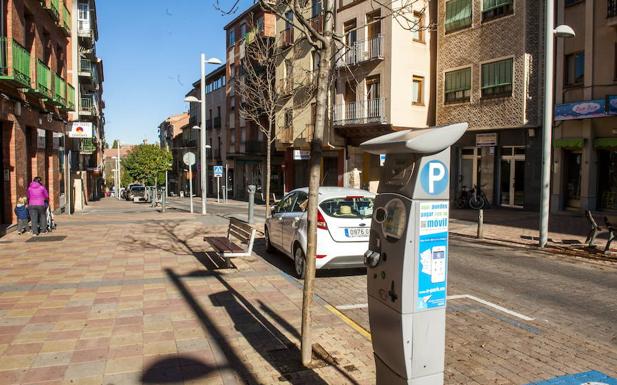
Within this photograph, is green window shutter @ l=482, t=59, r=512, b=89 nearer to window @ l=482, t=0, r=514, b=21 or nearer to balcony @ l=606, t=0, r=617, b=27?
window @ l=482, t=0, r=514, b=21

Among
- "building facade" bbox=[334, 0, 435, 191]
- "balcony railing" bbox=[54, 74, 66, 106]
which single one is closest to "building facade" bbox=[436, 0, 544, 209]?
"building facade" bbox=[334, 0, 435, 191]

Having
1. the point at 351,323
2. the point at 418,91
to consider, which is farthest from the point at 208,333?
the point at 418,91

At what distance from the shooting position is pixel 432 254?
10.2 feet

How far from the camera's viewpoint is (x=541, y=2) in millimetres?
19547

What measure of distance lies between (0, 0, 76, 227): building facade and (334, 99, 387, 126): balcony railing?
45.2ft

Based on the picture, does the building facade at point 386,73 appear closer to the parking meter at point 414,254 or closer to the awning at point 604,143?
the awning at point 604,143

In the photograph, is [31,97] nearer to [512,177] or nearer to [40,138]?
[40,138]

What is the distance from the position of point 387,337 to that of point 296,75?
29161mm

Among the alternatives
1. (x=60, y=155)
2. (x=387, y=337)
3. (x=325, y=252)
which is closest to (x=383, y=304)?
(x=387, y=337)

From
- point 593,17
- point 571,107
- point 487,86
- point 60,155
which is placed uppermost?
point 593,17

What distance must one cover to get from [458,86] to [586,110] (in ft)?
21.2

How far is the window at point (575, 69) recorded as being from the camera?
18859 millimetres

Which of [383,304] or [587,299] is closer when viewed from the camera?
[383,304]

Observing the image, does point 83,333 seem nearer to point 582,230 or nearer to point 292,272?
point 292,272
